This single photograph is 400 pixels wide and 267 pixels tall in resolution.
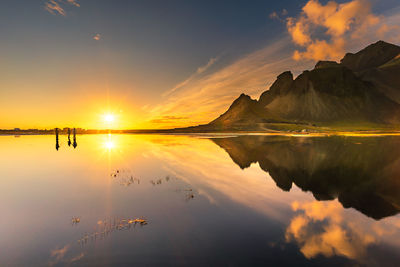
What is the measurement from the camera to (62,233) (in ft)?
33.9

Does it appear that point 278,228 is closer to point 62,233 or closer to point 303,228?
point 303,228

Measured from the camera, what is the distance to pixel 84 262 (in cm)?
794

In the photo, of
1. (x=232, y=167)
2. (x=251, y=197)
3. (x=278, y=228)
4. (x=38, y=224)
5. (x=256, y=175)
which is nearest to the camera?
(x=278, y=228)

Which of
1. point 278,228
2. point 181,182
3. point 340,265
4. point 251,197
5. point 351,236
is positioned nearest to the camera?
point 340,265

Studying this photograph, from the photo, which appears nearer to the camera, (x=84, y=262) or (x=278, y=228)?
(x=84, y=262)

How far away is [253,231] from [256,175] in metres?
13.1

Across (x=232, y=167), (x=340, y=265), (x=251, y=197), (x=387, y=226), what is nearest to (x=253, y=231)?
(x=340, y=265)

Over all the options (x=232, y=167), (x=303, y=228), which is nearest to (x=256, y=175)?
(x=232, y=167)

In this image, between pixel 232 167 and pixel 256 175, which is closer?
pixel 256 175

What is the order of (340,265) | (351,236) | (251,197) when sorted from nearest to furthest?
(340,265), (351,236), (251,197)

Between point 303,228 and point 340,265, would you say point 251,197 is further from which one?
point 340,265

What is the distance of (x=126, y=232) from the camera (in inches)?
400

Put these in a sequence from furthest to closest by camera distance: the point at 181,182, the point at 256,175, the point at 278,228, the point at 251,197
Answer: the point at 256,175
the point at 181,182
the point at 251,197
the point at 278,228

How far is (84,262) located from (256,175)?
711 inches
